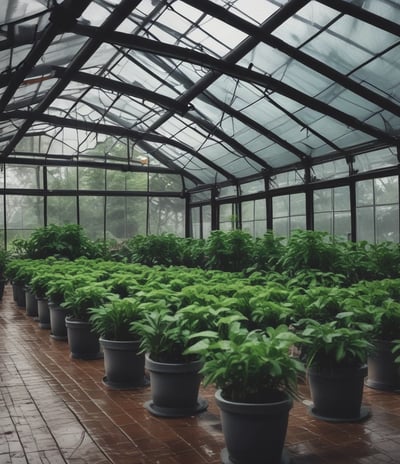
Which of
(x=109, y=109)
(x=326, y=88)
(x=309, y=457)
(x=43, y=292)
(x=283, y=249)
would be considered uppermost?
(x=109, y=109)

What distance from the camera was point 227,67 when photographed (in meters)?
9.78

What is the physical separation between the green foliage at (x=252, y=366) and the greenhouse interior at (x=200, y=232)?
0.05 feet

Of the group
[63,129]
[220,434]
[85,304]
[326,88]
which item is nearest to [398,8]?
[326,88]

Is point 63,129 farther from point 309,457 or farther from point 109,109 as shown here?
point 309,457

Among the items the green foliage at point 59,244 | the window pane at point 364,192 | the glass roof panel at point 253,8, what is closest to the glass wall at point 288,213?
the window pane at point 364,192

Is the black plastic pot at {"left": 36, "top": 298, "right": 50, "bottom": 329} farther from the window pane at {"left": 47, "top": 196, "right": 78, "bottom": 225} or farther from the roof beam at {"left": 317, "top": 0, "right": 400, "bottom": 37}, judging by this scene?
the window pane at {"left": 47, "top": 196, "right": 78, "bottom": 225}

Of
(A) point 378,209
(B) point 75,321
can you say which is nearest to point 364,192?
(A) point 378,209

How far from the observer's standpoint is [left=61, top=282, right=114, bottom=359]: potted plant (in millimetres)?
5055

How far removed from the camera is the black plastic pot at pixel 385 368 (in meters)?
4.07

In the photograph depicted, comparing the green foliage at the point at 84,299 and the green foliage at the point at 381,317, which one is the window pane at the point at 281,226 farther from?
the green foliage at the point at 381,317

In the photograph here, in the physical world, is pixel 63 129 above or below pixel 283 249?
above

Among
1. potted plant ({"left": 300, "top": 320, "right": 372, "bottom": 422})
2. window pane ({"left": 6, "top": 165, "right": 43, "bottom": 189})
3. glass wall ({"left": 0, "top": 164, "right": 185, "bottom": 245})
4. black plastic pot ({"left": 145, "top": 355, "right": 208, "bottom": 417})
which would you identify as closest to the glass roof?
window pane ({"left": 6, "top": 165, "right": 43, "bottom": 189})

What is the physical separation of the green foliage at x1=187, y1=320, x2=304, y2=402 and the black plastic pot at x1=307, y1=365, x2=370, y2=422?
686 millimetres

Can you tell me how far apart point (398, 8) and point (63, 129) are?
11.8m
